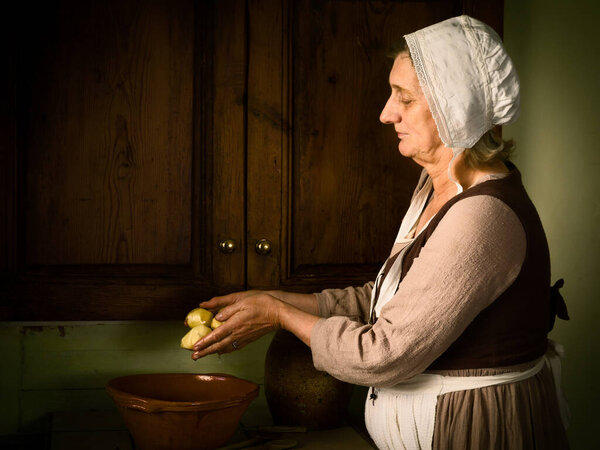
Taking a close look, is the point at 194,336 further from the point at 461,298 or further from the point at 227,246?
the point at 461,298

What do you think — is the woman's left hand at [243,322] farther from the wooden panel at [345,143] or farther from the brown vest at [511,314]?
the brown vest at [511,314]

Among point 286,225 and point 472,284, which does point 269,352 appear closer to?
point 286,225

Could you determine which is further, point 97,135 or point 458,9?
point 458,9

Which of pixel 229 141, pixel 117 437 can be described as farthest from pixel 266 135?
pixel 117 437

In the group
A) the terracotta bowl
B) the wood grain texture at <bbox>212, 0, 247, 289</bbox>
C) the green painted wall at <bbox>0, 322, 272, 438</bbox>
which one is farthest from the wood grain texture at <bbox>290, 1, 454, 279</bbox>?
the green painted wall at <bbox>0, 322, 272, 438</bbox>

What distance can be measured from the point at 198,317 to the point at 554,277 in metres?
0.94

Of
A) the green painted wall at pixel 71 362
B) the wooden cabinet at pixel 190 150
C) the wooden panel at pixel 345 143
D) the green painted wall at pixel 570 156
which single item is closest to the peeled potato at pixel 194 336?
the wooden cabinet at pixel 190 150

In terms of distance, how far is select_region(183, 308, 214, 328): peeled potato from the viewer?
1597 millimetres

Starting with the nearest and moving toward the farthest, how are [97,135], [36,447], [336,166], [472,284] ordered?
[472,284]
[97,135]
[336,166]
[36,447]

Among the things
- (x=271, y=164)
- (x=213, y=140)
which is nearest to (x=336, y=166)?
(x=271, y=164)

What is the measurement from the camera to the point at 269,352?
1.79m

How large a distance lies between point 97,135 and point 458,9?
Answer: 2.96 feet

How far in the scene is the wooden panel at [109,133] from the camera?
5.38ft

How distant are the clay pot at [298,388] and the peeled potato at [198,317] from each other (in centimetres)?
23
